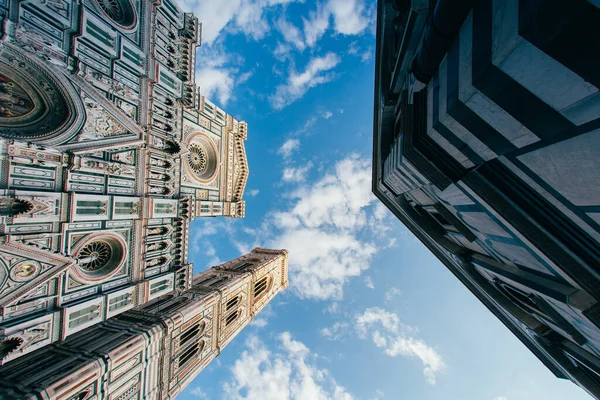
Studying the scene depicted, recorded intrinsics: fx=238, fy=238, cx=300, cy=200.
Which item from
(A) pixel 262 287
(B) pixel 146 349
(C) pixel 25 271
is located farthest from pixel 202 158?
(A) pixel 262 287

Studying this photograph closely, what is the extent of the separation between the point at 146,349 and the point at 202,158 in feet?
72.5

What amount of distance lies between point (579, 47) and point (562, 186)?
439cm

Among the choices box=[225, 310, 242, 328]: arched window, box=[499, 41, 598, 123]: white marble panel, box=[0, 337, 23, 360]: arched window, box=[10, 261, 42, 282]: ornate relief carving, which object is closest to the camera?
box=[499, 41, 598, 123]: white marble panel

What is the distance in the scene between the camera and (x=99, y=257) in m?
18.7

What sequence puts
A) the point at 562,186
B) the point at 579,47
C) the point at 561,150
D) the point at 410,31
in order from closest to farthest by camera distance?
1. the point at 579,47
2. the point at 561,150
3. the point at 562,186
4. the point at 410,31

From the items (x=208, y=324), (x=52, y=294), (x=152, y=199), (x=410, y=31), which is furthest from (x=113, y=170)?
(x=208, y=324)

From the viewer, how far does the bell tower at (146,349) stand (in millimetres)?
17625

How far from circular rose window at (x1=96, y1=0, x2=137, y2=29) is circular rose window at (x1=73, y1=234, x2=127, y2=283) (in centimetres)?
1811

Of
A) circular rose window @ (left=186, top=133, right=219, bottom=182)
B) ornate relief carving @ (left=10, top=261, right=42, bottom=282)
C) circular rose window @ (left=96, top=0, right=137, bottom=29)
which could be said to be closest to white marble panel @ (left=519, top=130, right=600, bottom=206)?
ornate relief carving @ (left=10, top=261, right=42, bottom=282)

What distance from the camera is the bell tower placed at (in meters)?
17.6

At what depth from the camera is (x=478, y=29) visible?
755cm

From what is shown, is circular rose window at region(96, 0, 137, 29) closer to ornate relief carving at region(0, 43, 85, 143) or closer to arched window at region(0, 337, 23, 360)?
ornate relief carving at region(0, 43, 85, 143)

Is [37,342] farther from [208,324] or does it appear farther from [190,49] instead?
[190,49]

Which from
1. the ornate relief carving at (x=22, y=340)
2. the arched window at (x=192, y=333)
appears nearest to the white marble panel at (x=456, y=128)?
the ornate relief carving at (x=22, y=340)
